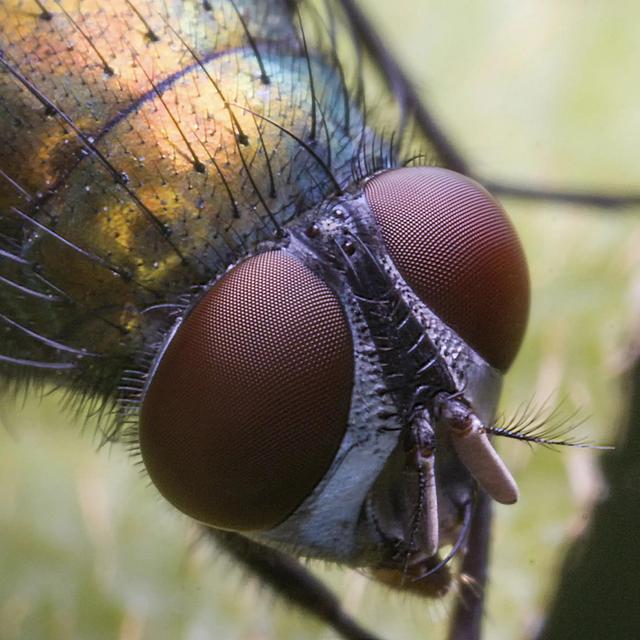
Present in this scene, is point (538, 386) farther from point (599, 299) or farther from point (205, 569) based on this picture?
point (205, 569)

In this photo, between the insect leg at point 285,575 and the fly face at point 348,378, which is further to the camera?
the insect leg at point 285,575

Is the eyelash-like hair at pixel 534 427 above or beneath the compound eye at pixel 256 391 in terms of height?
beneath

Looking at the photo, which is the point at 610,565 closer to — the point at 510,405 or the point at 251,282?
the point at 510,405

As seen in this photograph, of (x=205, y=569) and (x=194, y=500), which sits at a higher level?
(x=194, y=500)

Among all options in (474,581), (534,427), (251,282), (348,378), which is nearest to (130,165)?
(251,282)

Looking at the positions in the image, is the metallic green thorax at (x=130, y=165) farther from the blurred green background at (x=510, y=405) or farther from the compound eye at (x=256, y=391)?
the blurred green background at (x=510, y=405)

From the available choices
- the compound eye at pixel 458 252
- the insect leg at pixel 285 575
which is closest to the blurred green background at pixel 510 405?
the insect leg at pixel 285 575

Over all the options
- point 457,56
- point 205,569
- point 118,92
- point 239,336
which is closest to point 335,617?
point 205,569
